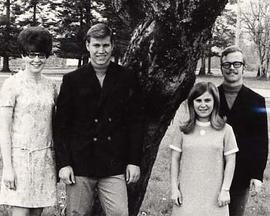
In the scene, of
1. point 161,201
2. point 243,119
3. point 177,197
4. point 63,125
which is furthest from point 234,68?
point 161,201

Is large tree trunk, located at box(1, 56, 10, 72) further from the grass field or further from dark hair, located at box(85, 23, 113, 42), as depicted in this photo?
dark hair, located at box(85, 23, 113, 42)

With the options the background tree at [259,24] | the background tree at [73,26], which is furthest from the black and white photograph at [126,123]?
the background tree at [259,24]

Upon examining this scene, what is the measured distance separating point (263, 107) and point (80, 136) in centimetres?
150

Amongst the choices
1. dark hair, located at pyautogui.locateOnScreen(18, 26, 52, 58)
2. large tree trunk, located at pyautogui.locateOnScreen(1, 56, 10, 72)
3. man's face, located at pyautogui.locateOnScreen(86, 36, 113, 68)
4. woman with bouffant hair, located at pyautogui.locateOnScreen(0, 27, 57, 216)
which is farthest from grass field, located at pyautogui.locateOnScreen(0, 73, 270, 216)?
large tree trunk, located at pyautogui.locateOnScreen(1, 56, 10, 72)

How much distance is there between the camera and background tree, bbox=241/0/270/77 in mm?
49156

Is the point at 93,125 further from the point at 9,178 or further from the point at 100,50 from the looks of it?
the point at 9,178

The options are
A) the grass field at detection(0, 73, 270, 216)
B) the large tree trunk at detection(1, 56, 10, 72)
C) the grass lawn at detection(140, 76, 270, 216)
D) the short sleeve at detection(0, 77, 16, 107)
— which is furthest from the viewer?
the large tree trunk at detection(1, 56, 10, 72)

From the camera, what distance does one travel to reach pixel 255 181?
424cm

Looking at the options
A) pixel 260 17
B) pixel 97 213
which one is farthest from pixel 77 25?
pixel 97 213

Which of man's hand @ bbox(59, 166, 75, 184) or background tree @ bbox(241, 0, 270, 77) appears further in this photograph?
background tree @ bbox(241, 0, 270, 77)

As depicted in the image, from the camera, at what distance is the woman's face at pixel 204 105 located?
4020mm

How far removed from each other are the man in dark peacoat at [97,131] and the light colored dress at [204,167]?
380mm

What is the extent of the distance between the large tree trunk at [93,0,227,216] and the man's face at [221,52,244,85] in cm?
30

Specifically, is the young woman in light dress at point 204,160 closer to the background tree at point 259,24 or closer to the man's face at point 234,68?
the man's face at point 234,68
